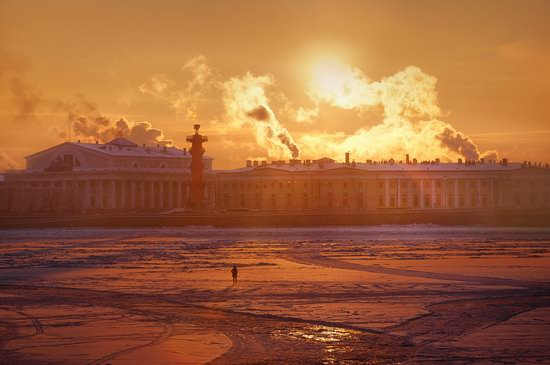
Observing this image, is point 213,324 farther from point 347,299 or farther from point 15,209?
point 15,209

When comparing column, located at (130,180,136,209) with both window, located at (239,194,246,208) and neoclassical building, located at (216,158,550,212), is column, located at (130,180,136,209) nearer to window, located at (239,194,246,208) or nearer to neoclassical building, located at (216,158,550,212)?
neoclassical building, located at (216,158,550,212)

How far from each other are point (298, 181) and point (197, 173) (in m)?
38.8

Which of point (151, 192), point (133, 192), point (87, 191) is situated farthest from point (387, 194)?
point (87, 191)

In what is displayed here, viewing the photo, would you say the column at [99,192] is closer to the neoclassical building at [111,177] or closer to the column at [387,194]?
the neoclassical building at [111,177]

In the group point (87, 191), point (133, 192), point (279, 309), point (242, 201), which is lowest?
point (279, 309)

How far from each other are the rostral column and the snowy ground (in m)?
48.4

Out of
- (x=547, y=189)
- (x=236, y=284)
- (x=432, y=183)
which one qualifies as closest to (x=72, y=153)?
(x=432, y=183)

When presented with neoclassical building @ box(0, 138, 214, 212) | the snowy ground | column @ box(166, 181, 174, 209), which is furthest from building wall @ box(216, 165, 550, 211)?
the snowy ground

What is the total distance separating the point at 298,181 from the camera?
12638cm

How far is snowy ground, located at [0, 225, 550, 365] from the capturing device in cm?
1772

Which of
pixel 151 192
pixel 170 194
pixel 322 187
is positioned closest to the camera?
pixel 151 192

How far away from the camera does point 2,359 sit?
1703cm

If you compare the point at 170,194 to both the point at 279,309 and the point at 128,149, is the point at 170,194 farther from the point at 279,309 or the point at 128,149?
the point at 279,309

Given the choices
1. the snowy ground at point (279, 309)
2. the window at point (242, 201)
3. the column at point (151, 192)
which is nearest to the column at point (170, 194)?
the column at point (151, 192)
